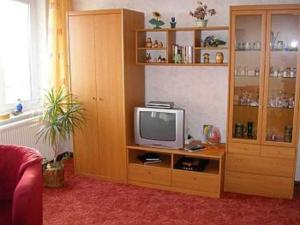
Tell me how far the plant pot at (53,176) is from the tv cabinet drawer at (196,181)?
1.31 metres

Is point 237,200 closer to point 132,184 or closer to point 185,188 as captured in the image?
point 185,188

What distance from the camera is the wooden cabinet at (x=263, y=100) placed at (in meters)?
3.67

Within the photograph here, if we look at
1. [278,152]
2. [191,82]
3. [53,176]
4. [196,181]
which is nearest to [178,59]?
[191,82]

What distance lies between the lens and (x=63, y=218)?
3.40 meters

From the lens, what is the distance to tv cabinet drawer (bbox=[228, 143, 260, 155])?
12.7ft

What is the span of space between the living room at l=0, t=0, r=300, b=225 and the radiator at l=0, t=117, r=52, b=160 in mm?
14

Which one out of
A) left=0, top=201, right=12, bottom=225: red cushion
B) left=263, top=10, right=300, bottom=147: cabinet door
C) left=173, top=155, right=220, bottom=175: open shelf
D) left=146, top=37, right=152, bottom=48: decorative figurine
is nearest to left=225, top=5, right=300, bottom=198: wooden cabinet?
left=263, top=10, right=300, bottom=147: cabinet door

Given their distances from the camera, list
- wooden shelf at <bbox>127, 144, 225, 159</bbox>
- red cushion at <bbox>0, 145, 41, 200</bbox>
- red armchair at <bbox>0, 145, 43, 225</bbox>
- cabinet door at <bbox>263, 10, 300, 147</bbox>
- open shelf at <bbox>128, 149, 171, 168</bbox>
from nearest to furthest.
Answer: red armchair at <bbox>0, 145, 43, 225</bbox>
red cushion at <bbox>0, 145, 41, 200</bbox>
cabinet door at <bbox>263, 10, 300, 147</bbox>
wooden shelf at <bbox>127, 144, 225, 159</bbox>
open shelf at <bbox>128, 149, 171, 168</bbox>

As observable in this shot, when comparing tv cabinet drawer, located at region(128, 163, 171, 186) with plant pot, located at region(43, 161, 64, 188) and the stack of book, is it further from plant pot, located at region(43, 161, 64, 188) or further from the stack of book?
plant pot, located at region(43, 161, 64, 188)

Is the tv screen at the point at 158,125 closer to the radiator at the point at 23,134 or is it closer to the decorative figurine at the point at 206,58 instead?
the decorative figurine at the point at 206,58

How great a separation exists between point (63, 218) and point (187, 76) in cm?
219

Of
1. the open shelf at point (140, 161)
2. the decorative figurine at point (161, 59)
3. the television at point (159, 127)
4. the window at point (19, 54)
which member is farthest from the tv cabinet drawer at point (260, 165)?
the window at point (19, 54)

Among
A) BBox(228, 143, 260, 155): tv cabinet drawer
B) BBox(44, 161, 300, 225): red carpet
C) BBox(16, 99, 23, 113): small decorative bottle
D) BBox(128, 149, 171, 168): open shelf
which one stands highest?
BBox(16, 99, 23, 113): small decorative bottle

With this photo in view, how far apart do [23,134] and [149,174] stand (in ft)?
5.21
